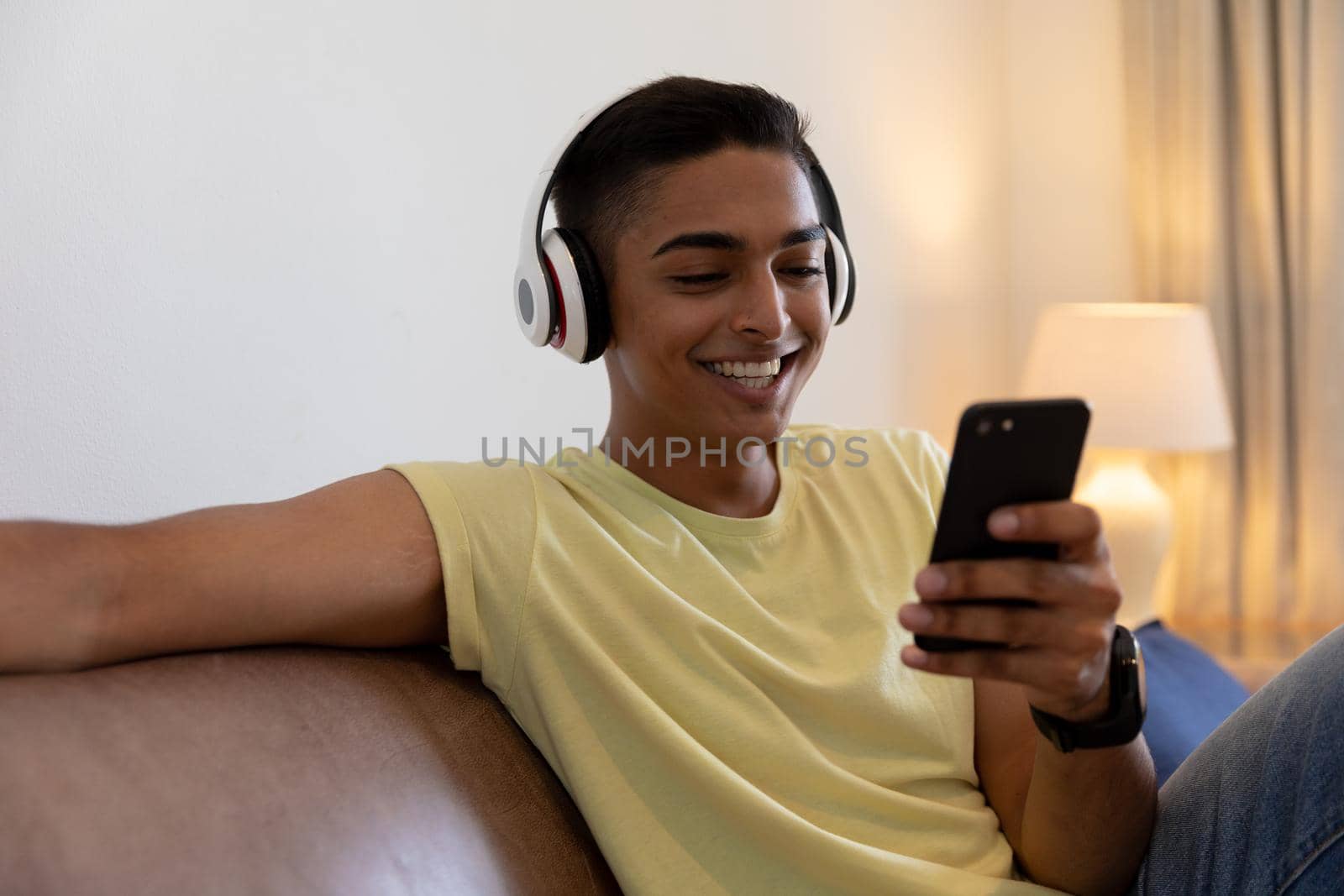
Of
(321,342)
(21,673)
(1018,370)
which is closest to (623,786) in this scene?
(21,673)

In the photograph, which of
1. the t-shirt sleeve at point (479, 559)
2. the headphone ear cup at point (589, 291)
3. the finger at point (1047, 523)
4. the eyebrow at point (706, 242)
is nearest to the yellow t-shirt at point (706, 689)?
the t-shirt sleeve at point (479, 559)

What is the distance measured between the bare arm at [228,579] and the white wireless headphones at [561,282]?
231 millimetres

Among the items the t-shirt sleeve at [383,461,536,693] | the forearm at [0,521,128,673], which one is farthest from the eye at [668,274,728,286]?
the forearm at [0,521,128,673]

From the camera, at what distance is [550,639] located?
1.10 metres

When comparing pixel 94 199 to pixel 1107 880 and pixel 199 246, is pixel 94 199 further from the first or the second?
pixel 1107 880

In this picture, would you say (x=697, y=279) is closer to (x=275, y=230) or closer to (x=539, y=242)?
(x=539, y=242)

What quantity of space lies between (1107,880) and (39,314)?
40.9 inches

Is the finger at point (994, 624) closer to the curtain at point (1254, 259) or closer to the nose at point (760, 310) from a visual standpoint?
the nose at point (760, 310)

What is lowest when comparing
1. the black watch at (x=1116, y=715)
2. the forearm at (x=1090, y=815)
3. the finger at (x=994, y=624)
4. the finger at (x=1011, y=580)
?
the forearm at (x=1090, y=815)

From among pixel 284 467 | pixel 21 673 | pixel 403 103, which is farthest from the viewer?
pixel 403 103

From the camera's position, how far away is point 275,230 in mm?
1327

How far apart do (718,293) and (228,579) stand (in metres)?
0.52

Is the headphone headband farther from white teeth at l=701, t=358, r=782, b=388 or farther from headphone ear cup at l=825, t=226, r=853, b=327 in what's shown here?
headphone ear cup at l=825, t=226, r=853, b=327

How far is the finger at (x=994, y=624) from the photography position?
868mm
